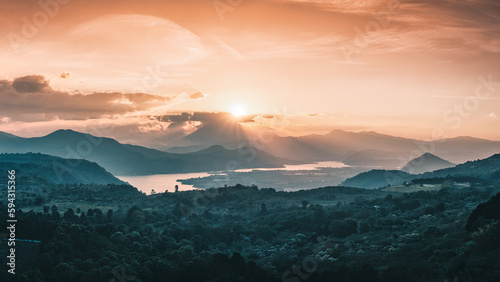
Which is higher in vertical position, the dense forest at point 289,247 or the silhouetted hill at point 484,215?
the silhouetted hill at point 484,215

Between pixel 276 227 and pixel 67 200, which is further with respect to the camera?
pixel 67 200

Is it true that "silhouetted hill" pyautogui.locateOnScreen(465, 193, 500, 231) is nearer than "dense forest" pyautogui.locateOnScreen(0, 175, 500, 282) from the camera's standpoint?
No

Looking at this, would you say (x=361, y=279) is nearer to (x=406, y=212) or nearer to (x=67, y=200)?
(x=406, y=212)

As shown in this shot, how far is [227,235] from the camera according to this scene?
98.1m

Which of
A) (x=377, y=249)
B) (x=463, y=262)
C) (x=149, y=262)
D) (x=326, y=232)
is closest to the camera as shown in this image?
(x=463, y=262)

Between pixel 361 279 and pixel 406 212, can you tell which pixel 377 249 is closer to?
pixel 361 279

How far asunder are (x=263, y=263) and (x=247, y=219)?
179 feet

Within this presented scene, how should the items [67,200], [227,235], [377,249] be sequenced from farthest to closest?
1. [67,200]
2. [227,235]
3. [377,249]

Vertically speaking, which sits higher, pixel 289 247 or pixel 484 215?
pixel 484 215

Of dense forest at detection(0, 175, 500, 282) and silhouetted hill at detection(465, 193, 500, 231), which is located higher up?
silhouetted hill at detection(465, 193, 500, 231)

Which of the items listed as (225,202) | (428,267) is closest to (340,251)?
(428,267)

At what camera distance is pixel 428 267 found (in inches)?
2191

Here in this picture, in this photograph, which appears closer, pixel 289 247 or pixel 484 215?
pixel 484 215

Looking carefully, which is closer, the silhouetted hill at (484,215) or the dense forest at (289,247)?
the dense forest at (289,247)
